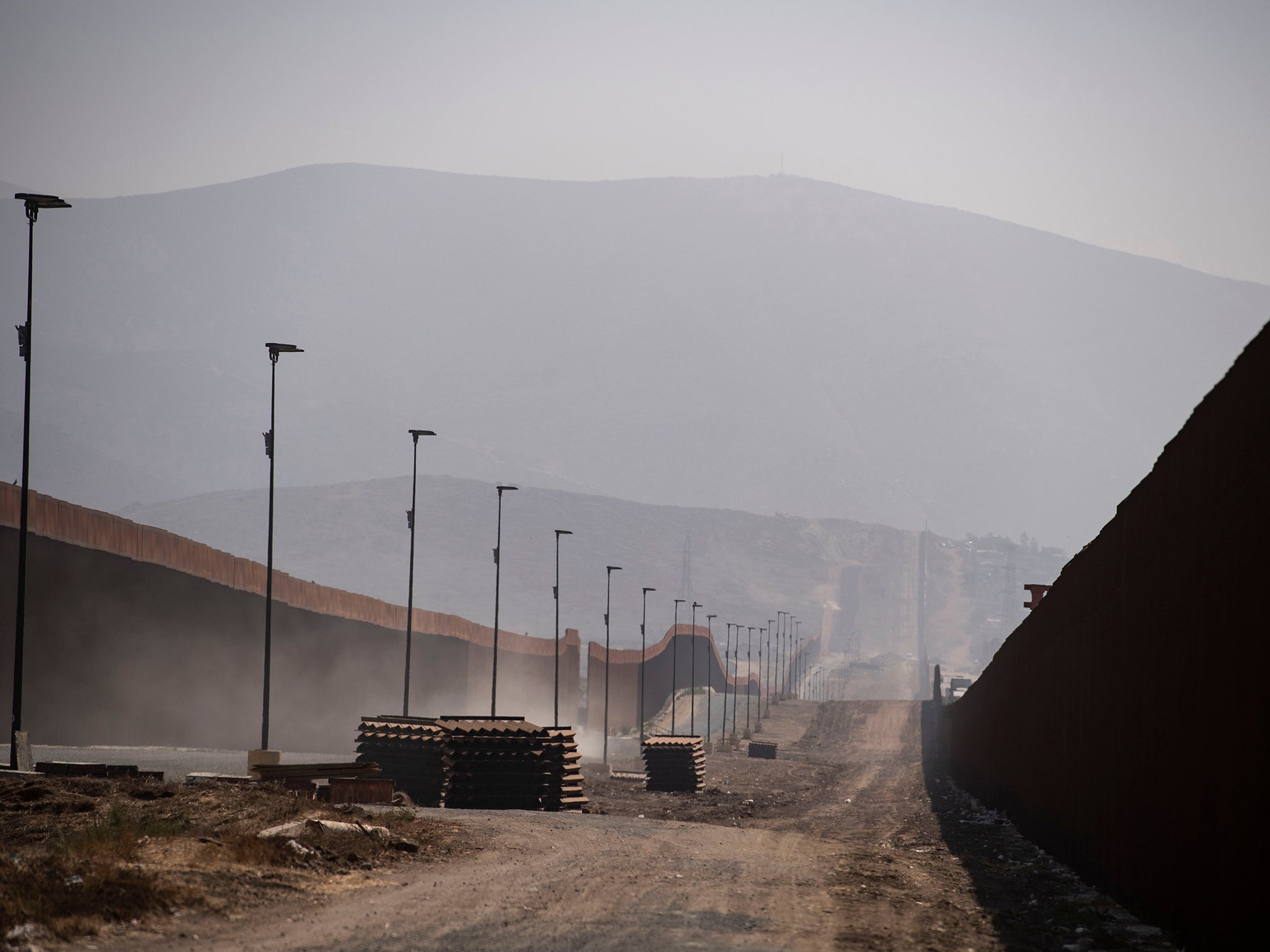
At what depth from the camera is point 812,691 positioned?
7234 inches

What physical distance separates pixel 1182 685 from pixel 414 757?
24.5 m

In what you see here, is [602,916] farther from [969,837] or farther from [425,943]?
[969,837]

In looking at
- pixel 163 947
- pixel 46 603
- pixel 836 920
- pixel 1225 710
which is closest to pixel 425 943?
pixel 163 947

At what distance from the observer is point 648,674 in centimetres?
13438

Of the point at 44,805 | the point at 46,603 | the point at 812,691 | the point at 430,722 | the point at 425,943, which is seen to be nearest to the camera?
the point at 425,943

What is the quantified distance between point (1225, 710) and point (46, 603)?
1582 inches

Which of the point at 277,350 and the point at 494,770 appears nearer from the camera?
the point at 494,770

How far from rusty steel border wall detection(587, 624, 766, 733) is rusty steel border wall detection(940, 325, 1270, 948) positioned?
86.7 m

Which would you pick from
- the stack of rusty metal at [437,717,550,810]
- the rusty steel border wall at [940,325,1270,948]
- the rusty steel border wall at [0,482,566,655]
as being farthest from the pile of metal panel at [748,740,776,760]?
the rusty steel border wall at [940,325,1270,948]

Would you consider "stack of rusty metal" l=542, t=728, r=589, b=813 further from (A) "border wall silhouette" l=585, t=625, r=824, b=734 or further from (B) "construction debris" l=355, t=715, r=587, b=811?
(A) "border wall silhouette" l=585, t=625, r=824, b=734

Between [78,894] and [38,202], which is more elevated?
[38,202]

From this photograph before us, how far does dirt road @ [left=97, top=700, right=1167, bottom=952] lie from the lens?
40.1 feet

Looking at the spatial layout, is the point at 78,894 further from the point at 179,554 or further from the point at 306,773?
the point at 179,554

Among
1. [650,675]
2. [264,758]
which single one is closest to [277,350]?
[264,758]
